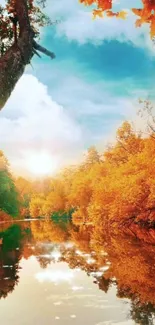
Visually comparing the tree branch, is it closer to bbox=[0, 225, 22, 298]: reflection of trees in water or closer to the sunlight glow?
bbox=[0, 225, 22, 298]: reflection of trees in water

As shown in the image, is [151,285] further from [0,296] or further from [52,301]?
[0,296]

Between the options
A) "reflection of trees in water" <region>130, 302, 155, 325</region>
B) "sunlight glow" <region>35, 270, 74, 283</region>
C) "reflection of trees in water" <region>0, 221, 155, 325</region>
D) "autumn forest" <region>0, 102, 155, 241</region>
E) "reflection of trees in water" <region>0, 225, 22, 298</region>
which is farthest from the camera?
"autumn forest" <region>0, 102, 155, 241</region>

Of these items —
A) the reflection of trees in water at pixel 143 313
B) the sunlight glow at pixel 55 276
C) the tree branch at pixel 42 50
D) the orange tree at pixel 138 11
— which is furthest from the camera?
the sunlight glow at pixel 55 276

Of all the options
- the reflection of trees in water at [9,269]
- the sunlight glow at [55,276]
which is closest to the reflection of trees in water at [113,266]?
the reflection of trees in water at [9,269]

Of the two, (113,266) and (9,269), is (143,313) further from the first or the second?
(9,269)

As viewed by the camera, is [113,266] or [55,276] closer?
[55,276]

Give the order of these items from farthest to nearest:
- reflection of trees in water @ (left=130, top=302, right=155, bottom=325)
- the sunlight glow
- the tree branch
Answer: the sunlight glow < reflection of trees in water @ (left=130, top=302, right=155, bottom=325) < the tree branch

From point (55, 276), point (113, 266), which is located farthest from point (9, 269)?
point (113, 266)

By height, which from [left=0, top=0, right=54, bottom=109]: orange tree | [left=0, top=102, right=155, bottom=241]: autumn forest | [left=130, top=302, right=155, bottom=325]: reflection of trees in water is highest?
[left=0, top=102, right=155, bottom=241]: autumn forest

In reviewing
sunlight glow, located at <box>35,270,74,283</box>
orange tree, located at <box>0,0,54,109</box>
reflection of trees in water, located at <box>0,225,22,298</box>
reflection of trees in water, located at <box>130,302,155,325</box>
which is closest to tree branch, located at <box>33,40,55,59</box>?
orange tree, located at <box>0,0,54,109</box>

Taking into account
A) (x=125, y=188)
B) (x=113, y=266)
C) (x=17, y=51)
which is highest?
(x=125, y=188)

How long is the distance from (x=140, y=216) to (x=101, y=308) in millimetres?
21698

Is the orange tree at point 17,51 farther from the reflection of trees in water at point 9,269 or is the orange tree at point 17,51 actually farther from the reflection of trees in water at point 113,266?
the reflection of trees in water at point 9,269

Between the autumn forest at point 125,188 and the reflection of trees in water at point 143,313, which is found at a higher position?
the autumn forest at point 125,188
